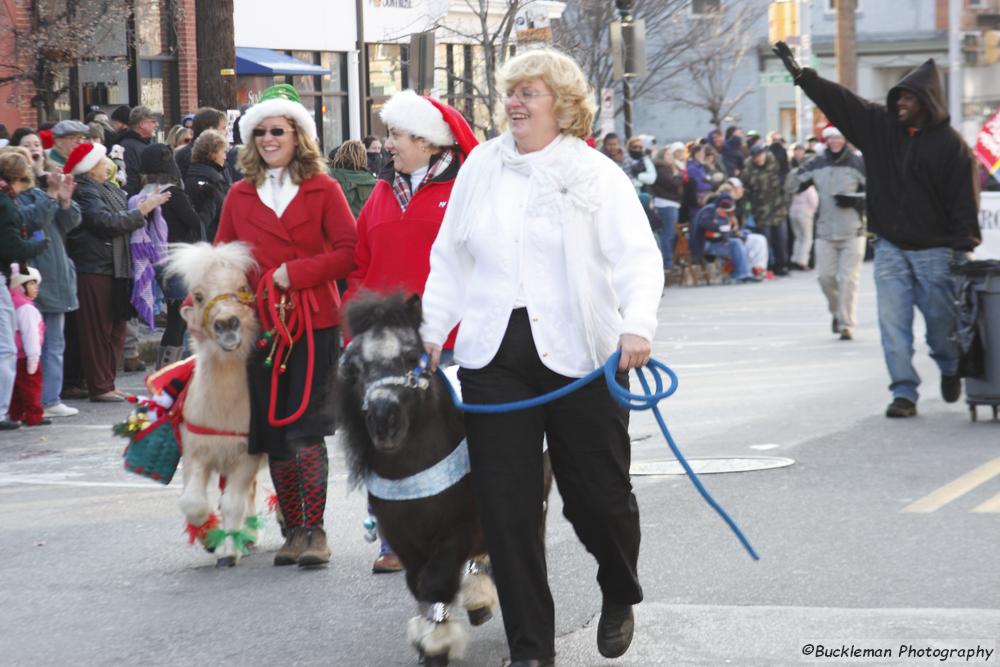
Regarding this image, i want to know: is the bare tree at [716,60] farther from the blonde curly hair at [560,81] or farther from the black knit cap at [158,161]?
the blonde curly hair at [560,81]

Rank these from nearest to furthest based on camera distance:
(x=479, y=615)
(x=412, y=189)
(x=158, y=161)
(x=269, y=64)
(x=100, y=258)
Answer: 1. (x=479, y=615)
2. (x=412, y=189)
3. (x=100, y=258)
4. (x=158, y=161)
5. (x=269, y=64)

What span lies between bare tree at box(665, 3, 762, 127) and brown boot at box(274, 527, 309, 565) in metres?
36.9

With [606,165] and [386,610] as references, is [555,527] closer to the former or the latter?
[386,610]

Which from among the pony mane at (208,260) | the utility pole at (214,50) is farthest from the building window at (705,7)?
the pony mane at (208,260)

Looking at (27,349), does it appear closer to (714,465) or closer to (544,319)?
(714,465)

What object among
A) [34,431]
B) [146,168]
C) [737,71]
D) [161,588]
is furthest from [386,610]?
[737,71]

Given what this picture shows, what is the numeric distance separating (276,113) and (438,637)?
2.80 meters

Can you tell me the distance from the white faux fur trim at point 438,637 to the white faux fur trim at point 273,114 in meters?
2.63

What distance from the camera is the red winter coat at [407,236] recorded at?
22.8ft

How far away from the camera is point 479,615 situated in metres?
6.27

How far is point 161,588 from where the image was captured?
24.2 ft

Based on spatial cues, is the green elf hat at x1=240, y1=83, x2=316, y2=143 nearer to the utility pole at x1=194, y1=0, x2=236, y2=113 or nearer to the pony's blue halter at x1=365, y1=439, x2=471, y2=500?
the pony's blue halter at x1=365, y1=439, x2=471, y2=500

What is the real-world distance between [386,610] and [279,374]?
1315mm

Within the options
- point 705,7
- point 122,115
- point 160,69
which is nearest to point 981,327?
point 122,115
